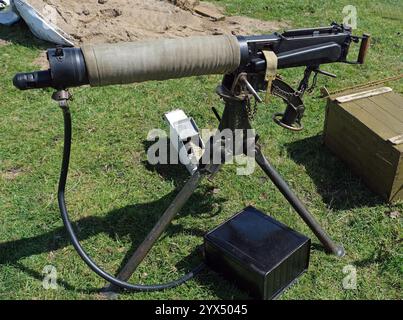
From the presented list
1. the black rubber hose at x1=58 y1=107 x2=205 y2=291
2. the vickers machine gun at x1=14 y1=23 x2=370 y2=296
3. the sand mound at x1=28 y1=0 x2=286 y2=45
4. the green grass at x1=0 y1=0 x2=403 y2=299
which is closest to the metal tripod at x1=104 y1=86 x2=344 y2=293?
the vickers machine gun at x1=14 y1=23 x2=370 y2=296

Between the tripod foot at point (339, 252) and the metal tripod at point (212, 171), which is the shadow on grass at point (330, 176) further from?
the metal tripod at point (212, 171)

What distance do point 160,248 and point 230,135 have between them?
1173 millimetres

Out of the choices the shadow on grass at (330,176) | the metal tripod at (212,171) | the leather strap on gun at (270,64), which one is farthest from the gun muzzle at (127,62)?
the shadow on grass at (330,176)

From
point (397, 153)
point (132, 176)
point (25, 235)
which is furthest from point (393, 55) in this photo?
point (25, 235)

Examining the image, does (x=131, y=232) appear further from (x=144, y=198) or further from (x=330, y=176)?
(x=330, y=176)

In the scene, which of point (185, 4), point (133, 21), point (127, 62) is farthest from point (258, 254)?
point (185, 4)

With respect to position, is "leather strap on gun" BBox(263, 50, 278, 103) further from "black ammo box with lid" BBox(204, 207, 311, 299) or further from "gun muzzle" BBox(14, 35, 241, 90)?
"black ammo box with lid" BBox(204, 207, 311, 299)

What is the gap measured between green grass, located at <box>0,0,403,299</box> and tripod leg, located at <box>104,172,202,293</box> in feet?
0.66

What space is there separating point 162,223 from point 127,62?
49.2 inches

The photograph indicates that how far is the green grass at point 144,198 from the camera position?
3.68 metres

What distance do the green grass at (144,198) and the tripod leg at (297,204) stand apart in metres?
0.10

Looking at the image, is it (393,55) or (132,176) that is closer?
(132,176)

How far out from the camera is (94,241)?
3.99m
